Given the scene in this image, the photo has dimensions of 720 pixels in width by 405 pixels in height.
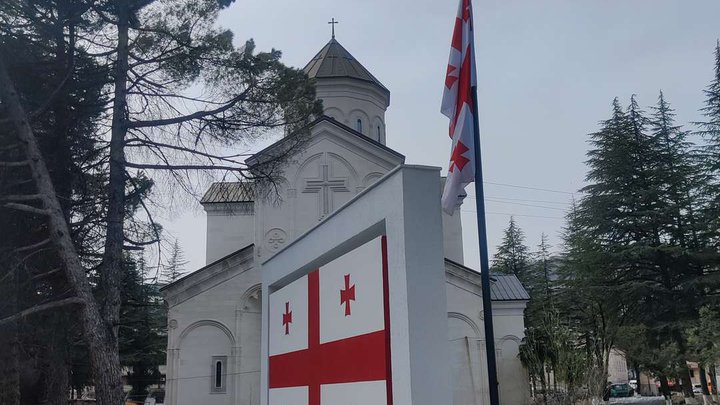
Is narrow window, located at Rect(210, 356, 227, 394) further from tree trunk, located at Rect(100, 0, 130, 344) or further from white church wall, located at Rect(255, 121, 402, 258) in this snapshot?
tree trunk, located at Rect(100, 0, 130, 344)

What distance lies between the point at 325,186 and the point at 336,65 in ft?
26.3

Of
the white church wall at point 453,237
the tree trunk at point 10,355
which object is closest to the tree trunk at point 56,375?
the tree trunk at point 10,355

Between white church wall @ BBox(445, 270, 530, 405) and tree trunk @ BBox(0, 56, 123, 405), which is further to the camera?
white church wall @ BBox(445, 270, 530, 405)

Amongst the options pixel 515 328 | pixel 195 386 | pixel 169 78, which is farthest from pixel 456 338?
pixel 169 78

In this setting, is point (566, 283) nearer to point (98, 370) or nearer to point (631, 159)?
point (631, 159)

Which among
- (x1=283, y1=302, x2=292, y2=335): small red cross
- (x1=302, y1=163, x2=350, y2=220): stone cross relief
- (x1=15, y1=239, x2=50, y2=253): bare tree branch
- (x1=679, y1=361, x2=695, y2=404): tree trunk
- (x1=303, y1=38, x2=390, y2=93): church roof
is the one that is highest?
(x1=303, y1=38, x2=390, y2=93): church roof

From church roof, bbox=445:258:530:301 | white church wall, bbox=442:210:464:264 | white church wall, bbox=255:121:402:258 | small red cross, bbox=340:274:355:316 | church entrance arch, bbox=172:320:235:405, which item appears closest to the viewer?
small red cross, bbox=340:274:355:316

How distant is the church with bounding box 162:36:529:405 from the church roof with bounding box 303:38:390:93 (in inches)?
209

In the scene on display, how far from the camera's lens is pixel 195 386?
69.5 ft

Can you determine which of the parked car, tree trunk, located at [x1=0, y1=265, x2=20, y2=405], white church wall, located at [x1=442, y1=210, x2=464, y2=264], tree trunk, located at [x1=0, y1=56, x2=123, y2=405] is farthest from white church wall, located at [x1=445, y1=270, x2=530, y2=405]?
the parked car

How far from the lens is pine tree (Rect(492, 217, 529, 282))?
1784 inches

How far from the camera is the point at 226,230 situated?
27359 millimetres

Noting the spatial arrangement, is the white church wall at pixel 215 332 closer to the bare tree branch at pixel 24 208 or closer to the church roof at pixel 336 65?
the church roof at pixel 336 65

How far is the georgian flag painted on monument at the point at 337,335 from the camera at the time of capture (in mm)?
6949
